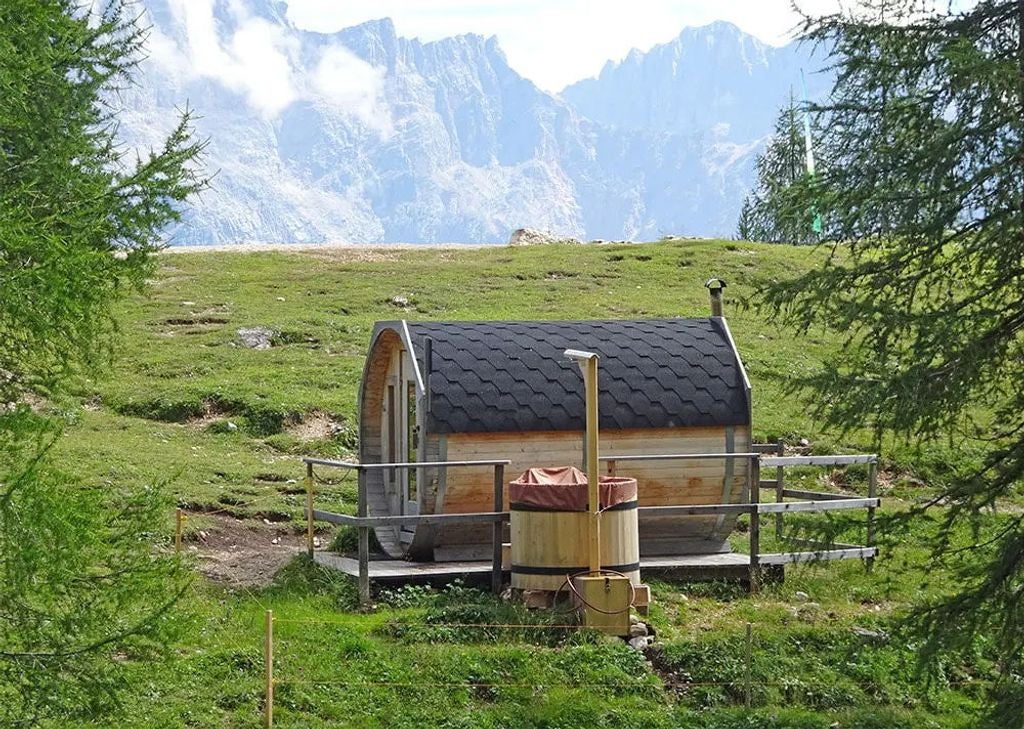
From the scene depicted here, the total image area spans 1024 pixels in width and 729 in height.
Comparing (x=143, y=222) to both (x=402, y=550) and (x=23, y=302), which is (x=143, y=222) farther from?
Answer: (x=402, y=550)

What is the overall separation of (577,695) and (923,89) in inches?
236

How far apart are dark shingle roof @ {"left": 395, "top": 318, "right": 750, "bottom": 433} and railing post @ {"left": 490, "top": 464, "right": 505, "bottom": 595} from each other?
74 centimetres

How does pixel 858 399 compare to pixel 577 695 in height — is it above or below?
above

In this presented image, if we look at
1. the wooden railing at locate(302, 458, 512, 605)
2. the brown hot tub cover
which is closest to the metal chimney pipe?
the wooden railing at locate(302, 458, 512, 605)

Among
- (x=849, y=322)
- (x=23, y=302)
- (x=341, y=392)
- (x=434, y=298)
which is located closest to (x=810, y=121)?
(x=849, y=322)

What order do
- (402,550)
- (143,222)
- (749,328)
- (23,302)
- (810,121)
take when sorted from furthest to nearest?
(749,328) < (402,550) < (810,121) < (143,222) < (23,302)

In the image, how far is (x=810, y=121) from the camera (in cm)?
1327

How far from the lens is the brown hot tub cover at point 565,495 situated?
15.1 meters

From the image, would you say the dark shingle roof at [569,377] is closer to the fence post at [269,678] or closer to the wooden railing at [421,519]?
the wooden railing at [421,519]

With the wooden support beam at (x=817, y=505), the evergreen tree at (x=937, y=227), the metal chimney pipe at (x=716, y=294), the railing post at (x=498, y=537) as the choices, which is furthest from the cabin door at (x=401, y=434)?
the evergreen tree at (x=937, y=227)

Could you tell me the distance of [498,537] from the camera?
1606cm

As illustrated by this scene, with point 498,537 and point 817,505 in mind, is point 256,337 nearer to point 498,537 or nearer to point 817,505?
point 498,537

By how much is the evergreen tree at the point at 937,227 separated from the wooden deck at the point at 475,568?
15.2ft

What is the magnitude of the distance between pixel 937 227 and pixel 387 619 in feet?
21.5
